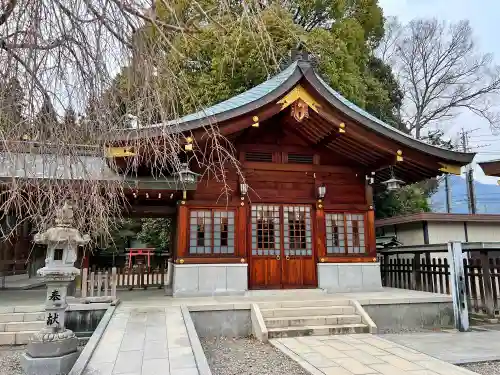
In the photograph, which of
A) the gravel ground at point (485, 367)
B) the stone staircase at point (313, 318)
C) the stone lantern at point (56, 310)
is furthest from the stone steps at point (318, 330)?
the stone lantern at point (56, 310)

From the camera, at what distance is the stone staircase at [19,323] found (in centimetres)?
677

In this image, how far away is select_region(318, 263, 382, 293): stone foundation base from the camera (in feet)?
31.2

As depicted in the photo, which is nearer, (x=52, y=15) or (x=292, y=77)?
(x=52, y=15)

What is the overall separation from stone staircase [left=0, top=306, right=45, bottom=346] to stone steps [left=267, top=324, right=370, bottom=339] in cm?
419

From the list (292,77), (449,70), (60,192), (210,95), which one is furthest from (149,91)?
(449,70)

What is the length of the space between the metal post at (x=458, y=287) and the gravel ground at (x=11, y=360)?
302 inches

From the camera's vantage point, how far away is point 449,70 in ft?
89.0

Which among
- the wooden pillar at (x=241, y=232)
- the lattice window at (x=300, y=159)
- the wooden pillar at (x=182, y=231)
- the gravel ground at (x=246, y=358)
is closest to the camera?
the gravel ground at (x=246, y=358)

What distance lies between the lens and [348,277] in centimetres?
963

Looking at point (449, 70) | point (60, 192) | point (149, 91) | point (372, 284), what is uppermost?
point (449, 70)

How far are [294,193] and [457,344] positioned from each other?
4.80m

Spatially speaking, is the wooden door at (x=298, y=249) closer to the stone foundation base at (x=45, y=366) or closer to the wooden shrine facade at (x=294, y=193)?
the wooden shrine facade at (x=294, y=193)

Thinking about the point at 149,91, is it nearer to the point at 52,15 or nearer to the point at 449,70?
the point at 52,15

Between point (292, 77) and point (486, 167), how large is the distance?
4.22 metres
